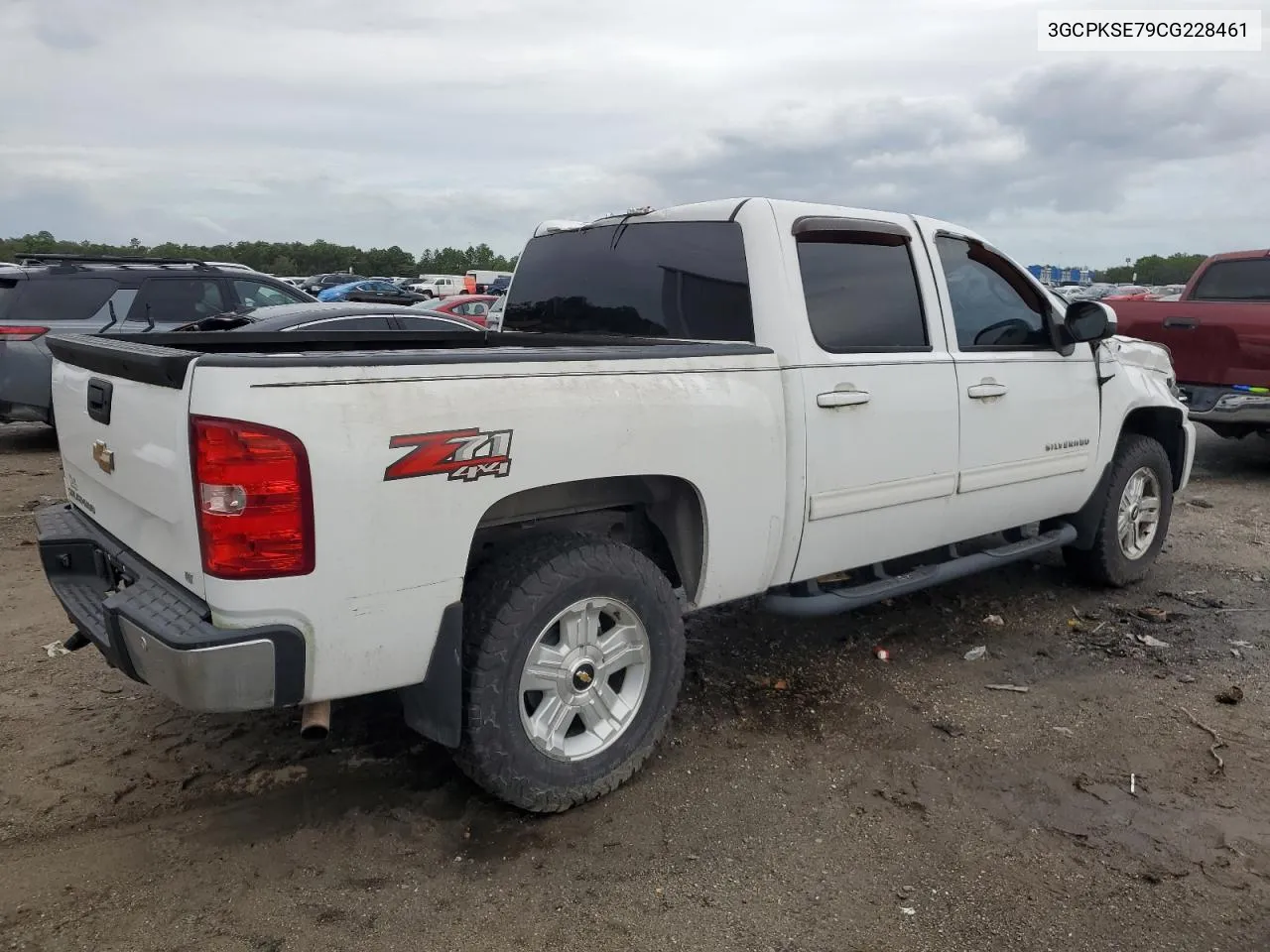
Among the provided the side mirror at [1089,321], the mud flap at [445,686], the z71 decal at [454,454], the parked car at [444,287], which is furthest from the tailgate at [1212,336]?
the parked car at [444,287]

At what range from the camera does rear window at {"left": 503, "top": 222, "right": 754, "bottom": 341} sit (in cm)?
376

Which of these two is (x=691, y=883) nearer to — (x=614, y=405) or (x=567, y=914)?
(x=567, y=914)

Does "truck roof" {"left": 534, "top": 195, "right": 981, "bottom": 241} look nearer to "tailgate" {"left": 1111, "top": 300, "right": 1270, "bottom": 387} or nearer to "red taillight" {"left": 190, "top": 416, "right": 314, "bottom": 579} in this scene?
"red taillight" {"left": 190, "top": 416, "right": 314, "bottom": 579}

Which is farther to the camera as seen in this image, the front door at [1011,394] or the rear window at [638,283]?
the front door at [1011,394]

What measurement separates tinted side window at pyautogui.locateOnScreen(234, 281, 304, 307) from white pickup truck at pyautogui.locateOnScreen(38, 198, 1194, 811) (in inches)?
260

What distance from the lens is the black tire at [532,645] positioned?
9.55 ft

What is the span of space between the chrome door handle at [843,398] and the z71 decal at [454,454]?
1348 mm

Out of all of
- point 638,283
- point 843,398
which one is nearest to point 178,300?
point 638,283

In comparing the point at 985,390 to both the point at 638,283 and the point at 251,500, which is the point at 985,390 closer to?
the point at 638,283

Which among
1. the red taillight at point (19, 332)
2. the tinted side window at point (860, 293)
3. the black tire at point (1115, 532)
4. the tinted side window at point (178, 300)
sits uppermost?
the tinted side window at point (860, 293)

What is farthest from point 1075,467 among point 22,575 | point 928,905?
point 22,575

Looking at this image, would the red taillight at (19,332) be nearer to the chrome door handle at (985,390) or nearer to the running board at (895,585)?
the running board at (895,585)

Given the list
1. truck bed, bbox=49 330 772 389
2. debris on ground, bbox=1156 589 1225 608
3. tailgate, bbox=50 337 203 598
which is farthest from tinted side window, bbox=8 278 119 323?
debris on ground, bbox=1156 589 1225 608

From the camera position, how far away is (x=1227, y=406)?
8.26 metres
